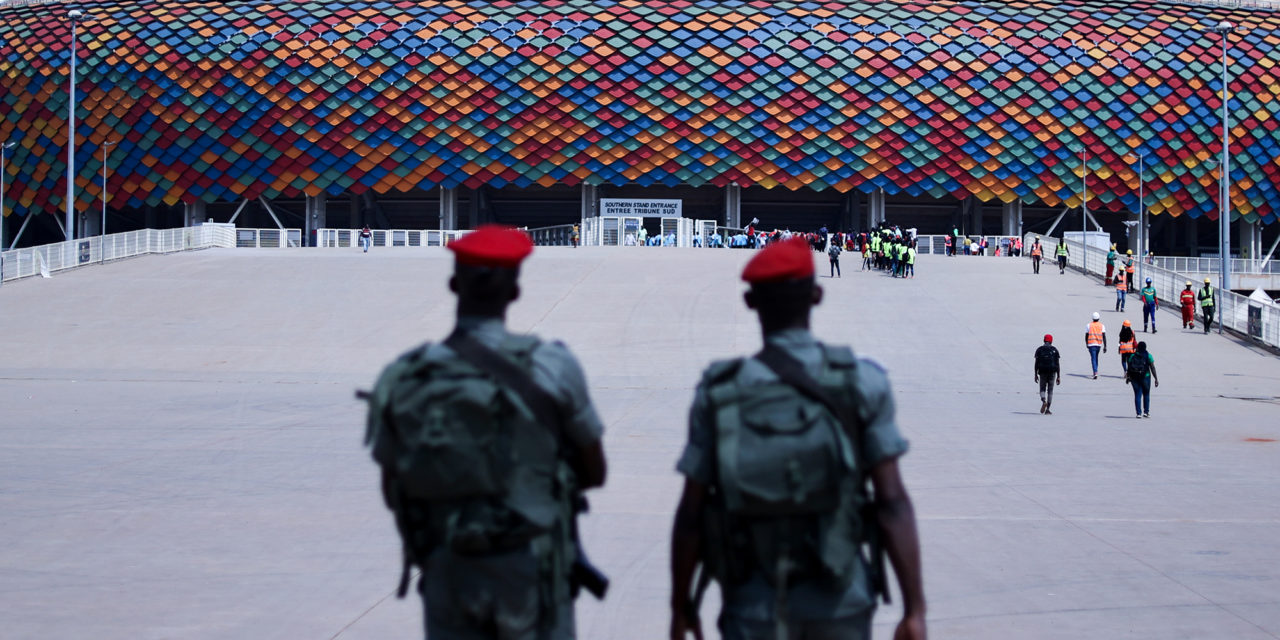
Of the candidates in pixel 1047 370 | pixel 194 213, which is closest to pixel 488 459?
pixel 1047 370

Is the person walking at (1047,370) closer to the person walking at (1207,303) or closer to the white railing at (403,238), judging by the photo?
the person walking at (1207,303)

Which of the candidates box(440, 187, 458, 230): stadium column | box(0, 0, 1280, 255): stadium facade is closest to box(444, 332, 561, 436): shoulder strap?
box(0, 0, 1280, 255): stadium facade

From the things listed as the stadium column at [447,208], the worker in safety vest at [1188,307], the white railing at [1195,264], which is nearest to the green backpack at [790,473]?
the worker in safety vest at [1188,307]

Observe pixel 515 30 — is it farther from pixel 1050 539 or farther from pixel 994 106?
pixel 1050 539

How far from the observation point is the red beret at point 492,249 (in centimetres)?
363

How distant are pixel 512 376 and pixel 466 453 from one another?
0.63 ft

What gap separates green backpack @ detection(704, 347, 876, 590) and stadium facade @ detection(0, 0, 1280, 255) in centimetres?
5591

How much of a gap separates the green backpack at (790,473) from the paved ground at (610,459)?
260 cm

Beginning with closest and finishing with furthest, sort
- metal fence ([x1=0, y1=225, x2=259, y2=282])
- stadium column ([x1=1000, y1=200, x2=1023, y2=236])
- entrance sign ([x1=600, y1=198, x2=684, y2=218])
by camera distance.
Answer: metal fence ([x1=0, y1=225, x2=259, y2=282]), entrance sign ([x1=600, y1=198, x2=684, y2=218]), stadium column ([x1=1000, y1=200, x2=1023, y2=236])

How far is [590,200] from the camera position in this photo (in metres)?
61.0

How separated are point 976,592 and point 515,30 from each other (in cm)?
5528

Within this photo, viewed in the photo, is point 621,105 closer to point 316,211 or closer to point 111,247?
point 316,211

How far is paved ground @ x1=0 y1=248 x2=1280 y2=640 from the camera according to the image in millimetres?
6621

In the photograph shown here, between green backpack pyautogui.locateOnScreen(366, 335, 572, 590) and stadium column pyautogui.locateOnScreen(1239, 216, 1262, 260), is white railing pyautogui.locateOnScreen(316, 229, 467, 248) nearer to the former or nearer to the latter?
stadium column pyautogui.locateOnScreen(1239, 216, 1262, 260)
